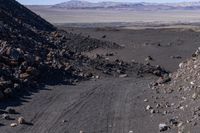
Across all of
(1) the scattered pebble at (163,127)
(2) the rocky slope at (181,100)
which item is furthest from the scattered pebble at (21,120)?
(1) the scattered pebble at (163,127)

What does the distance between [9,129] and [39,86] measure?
22.0 feet

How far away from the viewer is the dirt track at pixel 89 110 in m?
16.6

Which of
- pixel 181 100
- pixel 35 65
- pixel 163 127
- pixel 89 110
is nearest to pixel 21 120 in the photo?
pixel 89 110

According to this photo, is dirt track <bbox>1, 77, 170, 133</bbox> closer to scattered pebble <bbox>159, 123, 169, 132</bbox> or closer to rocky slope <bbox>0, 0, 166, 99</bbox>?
scattered pebble <bbox>159, 123, 169, 132</bbox>

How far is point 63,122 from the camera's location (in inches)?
684

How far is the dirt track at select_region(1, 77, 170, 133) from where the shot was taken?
1664cm

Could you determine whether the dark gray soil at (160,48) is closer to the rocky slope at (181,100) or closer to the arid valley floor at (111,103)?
the arid valley floor at (111,103)

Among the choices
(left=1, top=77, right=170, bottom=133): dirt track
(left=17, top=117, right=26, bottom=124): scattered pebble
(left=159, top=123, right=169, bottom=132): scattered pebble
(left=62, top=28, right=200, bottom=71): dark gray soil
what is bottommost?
(left=62, top=28, right=200, bottom=71): dark gray soil

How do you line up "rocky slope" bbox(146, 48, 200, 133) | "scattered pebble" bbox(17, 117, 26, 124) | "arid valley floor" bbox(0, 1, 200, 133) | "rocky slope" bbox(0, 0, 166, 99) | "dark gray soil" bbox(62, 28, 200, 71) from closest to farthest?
1. "rocky slope" bbox(146, 48, 200, 133)
2. "arid valley floor" bbox(0, 1, 200, 133)
3. "scattered pebble" bbox(17, 117, 26, 124)
4. "rocky slope" bbox(0, 0, 166, 99)
5. "dark gray soil" bbox(62, 28, 200, 71)

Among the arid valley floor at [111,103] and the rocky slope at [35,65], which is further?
the rocky slope at [35,65]

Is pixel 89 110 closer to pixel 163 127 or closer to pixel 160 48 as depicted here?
pixel 163 127

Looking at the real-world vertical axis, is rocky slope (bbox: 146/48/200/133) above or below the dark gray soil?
above

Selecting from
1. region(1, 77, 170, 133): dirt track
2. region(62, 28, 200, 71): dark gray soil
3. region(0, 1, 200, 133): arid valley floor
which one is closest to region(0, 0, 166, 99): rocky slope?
region(0, 1, 200, 133): arid valley floor

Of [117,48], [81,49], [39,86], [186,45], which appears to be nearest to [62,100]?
[39,86]
